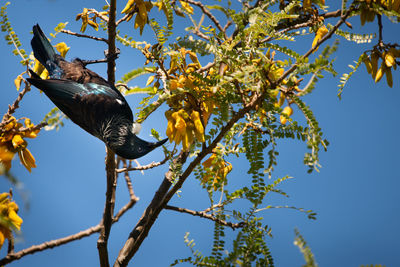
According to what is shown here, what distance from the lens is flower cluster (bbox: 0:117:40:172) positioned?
1.82 meters

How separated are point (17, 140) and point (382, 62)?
154 cm

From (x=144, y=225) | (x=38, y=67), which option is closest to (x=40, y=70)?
(x=38, y=67)

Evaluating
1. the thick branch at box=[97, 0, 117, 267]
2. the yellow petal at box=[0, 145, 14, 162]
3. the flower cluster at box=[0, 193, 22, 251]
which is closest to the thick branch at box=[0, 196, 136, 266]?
the thick branch at box=[97, 0, 117, 267]

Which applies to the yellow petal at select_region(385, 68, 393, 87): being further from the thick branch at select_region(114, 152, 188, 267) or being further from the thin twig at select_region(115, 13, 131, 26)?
the thin twig at select_region(115, 13, 131, 26)

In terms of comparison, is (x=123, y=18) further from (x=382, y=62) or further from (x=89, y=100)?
(x=382, y=62)

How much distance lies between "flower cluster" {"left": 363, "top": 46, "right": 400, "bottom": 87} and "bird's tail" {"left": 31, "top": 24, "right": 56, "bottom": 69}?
1.57 metres

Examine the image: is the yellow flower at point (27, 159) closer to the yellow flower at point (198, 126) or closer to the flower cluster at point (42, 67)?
the flower cluster at point (42, 67)

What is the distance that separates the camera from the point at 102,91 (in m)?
1.95

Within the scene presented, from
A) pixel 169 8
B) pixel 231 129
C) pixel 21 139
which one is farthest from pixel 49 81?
pixel 231 129

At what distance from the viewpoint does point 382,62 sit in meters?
1.54

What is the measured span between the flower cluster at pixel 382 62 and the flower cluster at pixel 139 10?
0.96m

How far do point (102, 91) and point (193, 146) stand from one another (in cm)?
68

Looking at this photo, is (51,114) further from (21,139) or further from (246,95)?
(246,95)

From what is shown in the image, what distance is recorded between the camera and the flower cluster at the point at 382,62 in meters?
1.53
